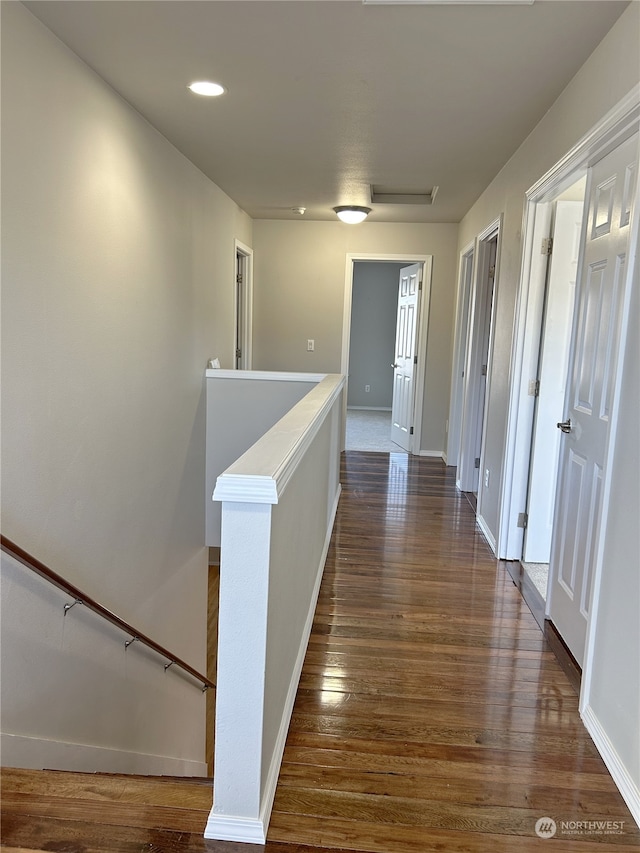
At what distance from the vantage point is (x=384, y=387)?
9.98 meters

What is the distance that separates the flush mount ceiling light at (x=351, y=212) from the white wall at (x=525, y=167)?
950mm

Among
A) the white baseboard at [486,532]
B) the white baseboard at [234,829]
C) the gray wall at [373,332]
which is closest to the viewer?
the white baseboard at [234,829]

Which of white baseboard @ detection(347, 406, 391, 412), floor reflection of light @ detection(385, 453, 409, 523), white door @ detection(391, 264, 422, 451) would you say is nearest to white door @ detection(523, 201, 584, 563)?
floor reflection of light @ detection(385, 453, 409, 523)

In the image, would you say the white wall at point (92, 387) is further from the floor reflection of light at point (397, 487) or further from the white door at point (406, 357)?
the white door at point (406, 357)

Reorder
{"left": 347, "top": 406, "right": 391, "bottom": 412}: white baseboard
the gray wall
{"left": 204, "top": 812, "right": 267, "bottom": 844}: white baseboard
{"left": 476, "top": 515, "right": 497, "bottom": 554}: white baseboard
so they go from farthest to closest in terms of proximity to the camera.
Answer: {"left": 347, "top": 406, "right": 391, "bottom": 412}: white baseboard
the gray wall
{"left": 476, "top": 515, "right": 497, "bottom": 554}: white baseboard
{"left": 204, "top": 812, "right": 267, "bottom": 844}: white baseboard

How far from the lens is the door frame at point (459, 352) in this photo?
222 inches

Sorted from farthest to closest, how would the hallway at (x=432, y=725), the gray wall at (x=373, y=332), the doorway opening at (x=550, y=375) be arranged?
the gray wall at (x=373, y=332) → the doorway opening at (x=550, y=375) → the hallway at (x=432, y=725)

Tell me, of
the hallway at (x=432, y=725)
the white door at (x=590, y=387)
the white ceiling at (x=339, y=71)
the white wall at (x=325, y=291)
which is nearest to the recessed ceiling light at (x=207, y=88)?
the white ceiling at (x=339, y=71)

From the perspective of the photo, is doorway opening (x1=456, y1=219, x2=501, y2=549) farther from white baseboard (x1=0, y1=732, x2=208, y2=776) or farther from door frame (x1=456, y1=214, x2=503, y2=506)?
white baseboard (x1=0, y1=732, x2=208, y2=776)

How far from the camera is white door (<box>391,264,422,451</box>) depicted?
21.5ft

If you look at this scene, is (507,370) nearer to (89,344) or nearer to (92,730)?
(89,344)

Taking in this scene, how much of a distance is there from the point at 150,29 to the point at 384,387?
7955 millimetres

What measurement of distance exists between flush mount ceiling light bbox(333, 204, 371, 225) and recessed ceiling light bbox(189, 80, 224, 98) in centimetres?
268

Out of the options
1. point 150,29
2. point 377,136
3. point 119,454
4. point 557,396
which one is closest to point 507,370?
point 557,396
